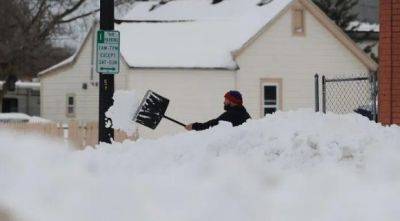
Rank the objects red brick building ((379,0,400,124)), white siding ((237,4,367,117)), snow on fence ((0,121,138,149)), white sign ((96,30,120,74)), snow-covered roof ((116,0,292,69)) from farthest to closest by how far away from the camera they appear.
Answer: white siding ((237,4,367,117)) → snow-covered roof ((116,0,292,69)) → snow on fence ((0,121,138,149)) → white sign ((96,30,120,74)) → red brick building ((379,0,400,124))

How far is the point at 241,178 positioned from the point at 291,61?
Answer: 23971 mm

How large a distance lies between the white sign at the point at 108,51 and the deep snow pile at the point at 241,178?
2511mm

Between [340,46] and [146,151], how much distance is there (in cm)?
2408

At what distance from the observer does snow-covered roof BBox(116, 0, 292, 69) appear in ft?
96.8

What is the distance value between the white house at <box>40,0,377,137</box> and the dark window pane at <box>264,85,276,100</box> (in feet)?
0.11

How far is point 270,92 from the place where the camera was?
3088 centimetres

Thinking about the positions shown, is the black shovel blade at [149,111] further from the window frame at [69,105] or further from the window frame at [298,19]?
the window frame at [69,105]

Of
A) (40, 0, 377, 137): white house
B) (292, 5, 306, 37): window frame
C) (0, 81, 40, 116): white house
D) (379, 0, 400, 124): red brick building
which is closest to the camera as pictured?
(379, 0, 400, 124): red brick building

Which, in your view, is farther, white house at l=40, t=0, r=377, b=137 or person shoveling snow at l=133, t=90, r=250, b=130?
white house at l=40, t=0, r=377, b=137

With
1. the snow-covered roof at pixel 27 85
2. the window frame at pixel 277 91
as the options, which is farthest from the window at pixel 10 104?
the window frame at pixel 277 91

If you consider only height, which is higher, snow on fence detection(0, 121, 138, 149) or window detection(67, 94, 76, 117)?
window detection(67, 94, 76, 117)

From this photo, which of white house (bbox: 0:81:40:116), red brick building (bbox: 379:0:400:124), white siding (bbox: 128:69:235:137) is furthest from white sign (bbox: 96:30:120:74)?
white house (bbox: 0:81:40:116)

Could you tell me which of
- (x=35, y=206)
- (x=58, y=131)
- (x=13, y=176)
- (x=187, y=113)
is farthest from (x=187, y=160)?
(x=187, y=113)

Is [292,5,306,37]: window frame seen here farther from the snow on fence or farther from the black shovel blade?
the black shovel blade
